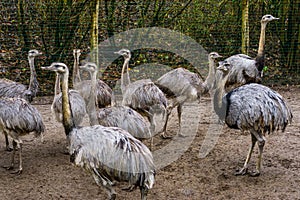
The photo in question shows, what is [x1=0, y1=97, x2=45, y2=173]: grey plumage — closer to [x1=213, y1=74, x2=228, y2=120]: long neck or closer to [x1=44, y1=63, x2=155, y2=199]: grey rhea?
[x1=44, y1=63, x2=155, y2=199]: grey rhea

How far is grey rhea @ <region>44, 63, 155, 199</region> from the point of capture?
383 centimetres

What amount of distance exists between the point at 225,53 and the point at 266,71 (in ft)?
3.30

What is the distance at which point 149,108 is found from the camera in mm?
5574

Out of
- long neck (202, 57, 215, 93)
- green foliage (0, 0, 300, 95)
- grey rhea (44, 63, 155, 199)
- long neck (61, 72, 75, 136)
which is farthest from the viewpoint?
green foliage (0, 0, 300, 95)

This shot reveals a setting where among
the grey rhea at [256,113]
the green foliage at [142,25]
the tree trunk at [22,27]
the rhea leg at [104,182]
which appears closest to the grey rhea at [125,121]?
the rhea leg at [104,182]

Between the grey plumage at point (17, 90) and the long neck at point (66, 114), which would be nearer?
the long neck at point (66, 114)

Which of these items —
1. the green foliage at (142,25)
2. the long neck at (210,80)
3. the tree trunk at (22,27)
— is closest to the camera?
the long neck at (210,80)

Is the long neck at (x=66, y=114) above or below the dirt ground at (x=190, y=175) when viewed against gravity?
above

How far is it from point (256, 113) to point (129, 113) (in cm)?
135

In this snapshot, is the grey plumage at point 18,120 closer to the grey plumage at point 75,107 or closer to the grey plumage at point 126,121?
the grey plumage at point 75,107

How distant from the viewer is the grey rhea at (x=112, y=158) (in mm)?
3834

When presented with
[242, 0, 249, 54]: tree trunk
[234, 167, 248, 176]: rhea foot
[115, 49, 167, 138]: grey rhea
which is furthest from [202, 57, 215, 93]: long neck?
[242, 0, 249, 54]: tree trunk

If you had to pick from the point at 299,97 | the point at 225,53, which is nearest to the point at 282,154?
the point at 299,97

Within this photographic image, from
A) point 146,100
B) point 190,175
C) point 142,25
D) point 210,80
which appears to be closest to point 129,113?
point 146,100
